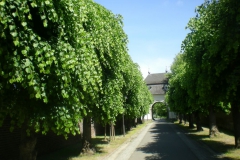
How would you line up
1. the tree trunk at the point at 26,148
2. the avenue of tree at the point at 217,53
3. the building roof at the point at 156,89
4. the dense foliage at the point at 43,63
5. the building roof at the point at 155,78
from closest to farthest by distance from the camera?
the dense foliage at the point at 43,63, the tree trunk at the point at 26,148, the avenue of tree at the point at 217,53, the building roof at the point at 156,89, the building roof at the point at 155,78

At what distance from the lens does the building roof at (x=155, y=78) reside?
79625mm

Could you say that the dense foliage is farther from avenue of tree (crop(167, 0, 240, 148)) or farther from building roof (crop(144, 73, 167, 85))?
building roof (crop(144, 73, 167, 85))

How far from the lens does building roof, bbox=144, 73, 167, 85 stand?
261ft

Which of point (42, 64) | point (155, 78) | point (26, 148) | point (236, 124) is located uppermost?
point (155, 78)

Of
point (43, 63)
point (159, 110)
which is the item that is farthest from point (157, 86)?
point (43, 63)

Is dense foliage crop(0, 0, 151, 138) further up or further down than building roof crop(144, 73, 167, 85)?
further down

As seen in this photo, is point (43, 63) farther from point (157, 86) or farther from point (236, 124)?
point (157, 86)

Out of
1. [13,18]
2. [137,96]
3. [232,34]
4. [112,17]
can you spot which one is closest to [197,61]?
[232,34]

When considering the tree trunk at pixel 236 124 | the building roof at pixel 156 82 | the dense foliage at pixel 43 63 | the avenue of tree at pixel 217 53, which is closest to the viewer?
the dense foliage at pixel 43 63

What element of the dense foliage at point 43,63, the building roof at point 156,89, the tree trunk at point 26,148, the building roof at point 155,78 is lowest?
the tree trunk at point 26,148

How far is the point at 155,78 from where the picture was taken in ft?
269

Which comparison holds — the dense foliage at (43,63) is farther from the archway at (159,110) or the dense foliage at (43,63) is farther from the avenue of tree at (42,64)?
the archway at (159,110)

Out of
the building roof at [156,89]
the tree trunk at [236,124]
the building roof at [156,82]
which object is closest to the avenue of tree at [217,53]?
the tree trunk at [236,124]

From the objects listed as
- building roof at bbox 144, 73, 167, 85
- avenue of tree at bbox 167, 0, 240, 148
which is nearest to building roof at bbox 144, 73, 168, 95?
building roof at bbox 144, 73, 167, 85
